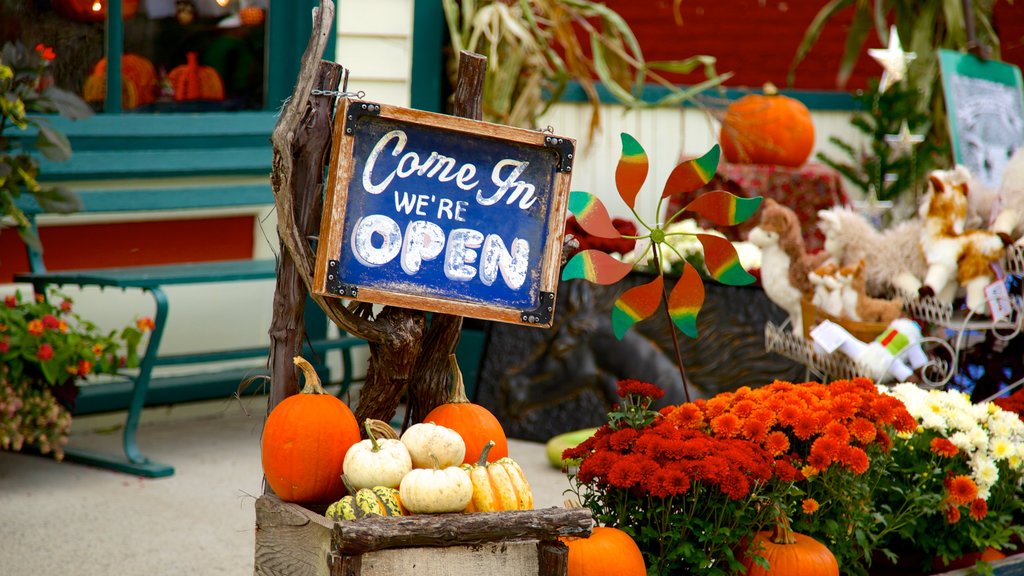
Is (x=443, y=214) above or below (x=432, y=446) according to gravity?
above

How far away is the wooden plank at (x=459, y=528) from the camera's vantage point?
7.76ft

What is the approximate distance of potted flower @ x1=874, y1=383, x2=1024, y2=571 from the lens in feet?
11.2

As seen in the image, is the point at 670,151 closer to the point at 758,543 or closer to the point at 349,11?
the point at 349,11

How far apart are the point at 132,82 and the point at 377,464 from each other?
3.57 metres

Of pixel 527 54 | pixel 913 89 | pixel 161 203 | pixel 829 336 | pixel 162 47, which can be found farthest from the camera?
pixel 913 89

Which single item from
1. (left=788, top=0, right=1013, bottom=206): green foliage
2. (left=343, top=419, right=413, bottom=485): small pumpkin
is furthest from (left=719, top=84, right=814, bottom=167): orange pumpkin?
(left=343, top=419, right=413, bottom=485): small pumpkin

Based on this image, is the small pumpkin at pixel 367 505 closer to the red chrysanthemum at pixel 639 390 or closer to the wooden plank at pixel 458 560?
the wooden plank at pixel 458 560

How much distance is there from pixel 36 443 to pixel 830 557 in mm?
3236

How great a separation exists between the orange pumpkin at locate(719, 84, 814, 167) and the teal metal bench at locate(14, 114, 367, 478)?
103 inches

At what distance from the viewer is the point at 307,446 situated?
2.59 meters

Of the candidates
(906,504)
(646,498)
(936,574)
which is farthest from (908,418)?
(646,498)

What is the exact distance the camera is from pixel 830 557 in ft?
9.99

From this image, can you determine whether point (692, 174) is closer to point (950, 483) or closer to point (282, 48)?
point (950, 483)

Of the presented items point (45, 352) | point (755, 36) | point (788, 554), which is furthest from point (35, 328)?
point (755, 36)
